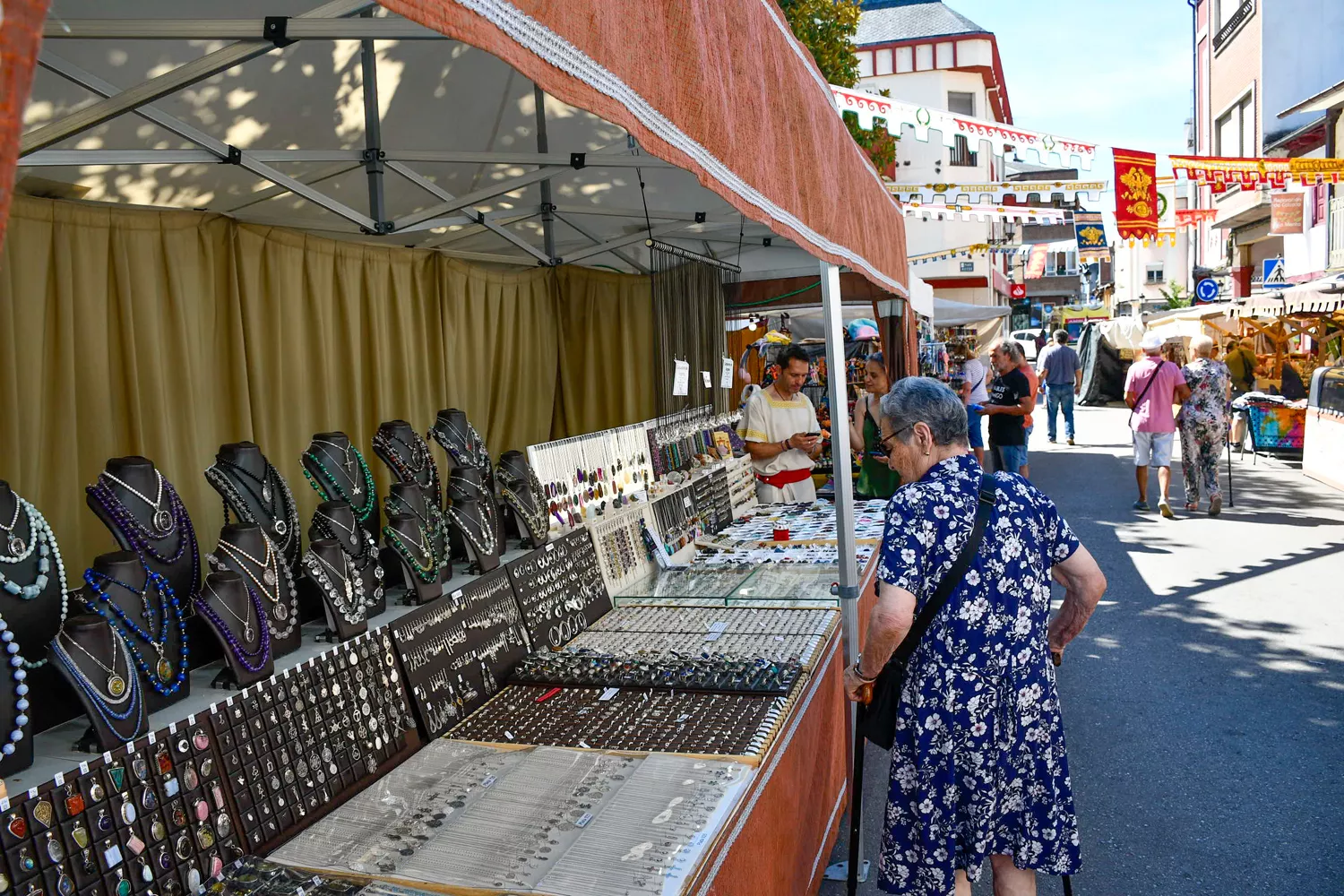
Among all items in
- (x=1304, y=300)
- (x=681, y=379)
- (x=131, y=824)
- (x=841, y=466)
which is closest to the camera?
(x=131, y=824)

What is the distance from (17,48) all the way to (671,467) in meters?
4.34

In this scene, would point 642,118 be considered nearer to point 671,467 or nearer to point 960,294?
point 671,467

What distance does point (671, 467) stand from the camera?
4648mm

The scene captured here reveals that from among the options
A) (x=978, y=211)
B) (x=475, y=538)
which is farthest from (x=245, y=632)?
(x=978, y=211)

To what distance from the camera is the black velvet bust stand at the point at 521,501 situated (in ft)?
10.2

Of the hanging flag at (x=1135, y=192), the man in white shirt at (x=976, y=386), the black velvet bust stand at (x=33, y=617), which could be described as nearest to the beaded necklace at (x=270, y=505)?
the black velvet bust stand at (x=33, y=617)

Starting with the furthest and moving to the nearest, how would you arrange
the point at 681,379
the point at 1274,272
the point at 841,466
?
the point at 1274,272 < the point at 681,379 < the point at 841,466

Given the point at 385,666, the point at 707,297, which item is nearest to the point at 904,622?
the point at 385,666

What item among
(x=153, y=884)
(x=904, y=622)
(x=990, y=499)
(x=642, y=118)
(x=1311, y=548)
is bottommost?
(x=1311, y=548)

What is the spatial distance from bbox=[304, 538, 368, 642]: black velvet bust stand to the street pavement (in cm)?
173

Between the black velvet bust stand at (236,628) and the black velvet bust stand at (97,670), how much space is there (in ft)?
0.69

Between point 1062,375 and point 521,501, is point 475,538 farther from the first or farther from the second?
point 1062,375

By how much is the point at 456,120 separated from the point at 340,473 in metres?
1.66

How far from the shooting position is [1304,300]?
1247cm
